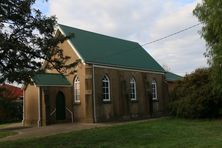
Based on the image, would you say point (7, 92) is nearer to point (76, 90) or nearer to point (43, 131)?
point (43, 131)

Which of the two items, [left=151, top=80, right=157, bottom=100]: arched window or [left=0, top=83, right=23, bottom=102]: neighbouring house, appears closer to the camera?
[left=0, top=83, right=23, bottom=102]: neighbouring house

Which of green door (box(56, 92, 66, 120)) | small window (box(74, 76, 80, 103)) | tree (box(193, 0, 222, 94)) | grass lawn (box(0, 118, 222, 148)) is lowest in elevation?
grass lawn (box(0, 118, 222, 148))

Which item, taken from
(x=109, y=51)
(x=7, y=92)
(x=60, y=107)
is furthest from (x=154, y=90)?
(x=7, y=92)

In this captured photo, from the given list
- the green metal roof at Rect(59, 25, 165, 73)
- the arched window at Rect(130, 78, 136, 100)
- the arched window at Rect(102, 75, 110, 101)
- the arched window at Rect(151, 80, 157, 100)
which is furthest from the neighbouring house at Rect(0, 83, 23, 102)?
the arched window at Rect(151, 80, 157, 100)

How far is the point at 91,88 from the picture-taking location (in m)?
34.0

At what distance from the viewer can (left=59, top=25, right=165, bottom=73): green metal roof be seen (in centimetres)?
Answer: 3562

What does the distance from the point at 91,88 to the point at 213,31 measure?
39.0ft

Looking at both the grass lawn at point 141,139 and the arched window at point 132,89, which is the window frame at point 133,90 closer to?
the arched window at point 132,89

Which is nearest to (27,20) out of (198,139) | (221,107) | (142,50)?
(198,139)

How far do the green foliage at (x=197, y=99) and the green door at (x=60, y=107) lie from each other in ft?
31.6

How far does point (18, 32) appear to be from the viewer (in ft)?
58.2

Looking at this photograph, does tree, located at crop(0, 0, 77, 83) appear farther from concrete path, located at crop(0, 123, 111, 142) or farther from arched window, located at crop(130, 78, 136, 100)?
arched window, located at crop(130, 78, 136, 100)

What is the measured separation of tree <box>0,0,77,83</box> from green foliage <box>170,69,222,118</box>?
51.0 ft

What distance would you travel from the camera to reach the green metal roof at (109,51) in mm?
35625
